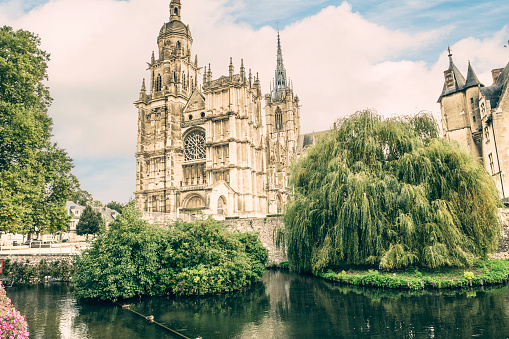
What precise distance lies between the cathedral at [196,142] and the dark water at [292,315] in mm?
17805

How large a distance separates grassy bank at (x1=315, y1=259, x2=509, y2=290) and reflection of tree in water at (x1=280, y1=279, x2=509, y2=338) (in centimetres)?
63

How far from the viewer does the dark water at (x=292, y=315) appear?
349 inches

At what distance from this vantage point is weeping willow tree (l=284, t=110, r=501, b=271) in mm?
14117

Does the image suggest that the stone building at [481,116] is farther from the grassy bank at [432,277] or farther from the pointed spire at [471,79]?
the grassy bank at [432,277]

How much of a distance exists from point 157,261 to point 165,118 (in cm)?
2701

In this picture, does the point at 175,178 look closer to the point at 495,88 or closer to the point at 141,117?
the point at 141,117

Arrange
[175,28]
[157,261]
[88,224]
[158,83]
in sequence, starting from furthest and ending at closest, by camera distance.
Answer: [175,28], [158,83], [88,224], [157,261]

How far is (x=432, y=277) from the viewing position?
14.3m

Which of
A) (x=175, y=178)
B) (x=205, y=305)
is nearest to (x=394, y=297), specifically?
(x=205, y=305)

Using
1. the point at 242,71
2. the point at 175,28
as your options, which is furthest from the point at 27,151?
the point at 175,28

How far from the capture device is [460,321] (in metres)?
9.23

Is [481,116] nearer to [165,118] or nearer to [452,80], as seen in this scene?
[452,80]

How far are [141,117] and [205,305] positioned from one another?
3254 centimetres

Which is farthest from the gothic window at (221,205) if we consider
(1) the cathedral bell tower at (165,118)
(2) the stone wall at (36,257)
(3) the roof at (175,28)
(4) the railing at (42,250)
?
(3) the roof at (175,28)
